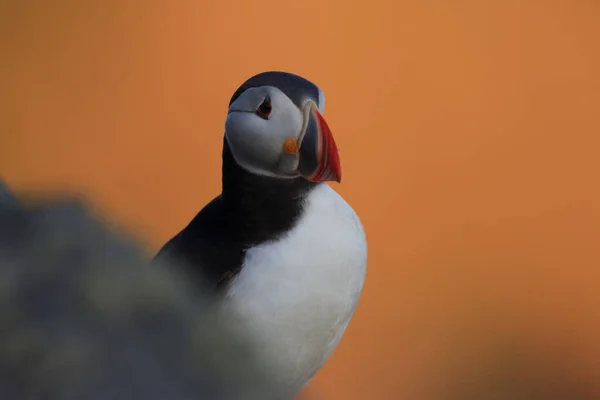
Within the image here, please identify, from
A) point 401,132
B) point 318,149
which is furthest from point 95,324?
point 401,132

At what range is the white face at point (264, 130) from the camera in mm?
577

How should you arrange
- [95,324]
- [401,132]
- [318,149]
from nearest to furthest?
[95,324] → [318,149] → [401,132]

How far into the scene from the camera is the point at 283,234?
615 millimetres

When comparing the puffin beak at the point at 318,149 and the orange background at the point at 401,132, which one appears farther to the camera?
the orange background at the point at 401,132

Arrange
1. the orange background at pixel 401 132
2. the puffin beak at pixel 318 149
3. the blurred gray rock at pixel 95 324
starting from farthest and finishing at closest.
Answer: the orange background at pixel 401 132 → the puffin beak at pixel 318 149 → the blurred gray rock at pixel 95 324

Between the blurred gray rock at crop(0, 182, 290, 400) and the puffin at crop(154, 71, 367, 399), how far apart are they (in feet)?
1.34

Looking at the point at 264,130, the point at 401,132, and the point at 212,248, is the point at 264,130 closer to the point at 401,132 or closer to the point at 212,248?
the point at 212,248

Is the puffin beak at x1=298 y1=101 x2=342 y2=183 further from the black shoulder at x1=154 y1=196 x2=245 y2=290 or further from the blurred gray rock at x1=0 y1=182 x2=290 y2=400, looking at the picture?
the blurred gray rock at x1=0 y1=182 x2=290 y2=400

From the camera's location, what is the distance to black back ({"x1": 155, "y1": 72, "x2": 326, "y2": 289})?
596 mm

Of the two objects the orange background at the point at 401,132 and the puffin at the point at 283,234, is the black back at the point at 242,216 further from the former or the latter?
the orange background at the point at 401,132

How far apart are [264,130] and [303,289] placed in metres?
0.15

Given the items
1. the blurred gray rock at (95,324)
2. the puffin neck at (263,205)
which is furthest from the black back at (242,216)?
the blurred gray rock at (95,324)

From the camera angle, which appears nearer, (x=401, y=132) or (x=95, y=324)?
(x=95, y=324)

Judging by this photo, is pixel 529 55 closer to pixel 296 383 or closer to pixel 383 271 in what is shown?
pixel 383 271
